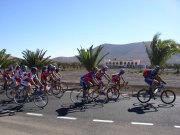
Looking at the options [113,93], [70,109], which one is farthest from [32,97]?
[113,93]

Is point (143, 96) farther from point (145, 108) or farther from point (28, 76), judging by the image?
point (28, 76)

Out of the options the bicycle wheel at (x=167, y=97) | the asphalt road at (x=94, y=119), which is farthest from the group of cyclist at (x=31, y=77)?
the bicycle wheel at (x=167, y=97)

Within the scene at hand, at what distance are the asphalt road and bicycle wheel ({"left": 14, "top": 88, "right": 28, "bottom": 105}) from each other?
363 mm

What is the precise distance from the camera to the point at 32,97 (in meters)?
15.1

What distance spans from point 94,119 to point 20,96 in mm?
5063

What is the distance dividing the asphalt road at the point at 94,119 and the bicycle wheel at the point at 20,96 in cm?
36

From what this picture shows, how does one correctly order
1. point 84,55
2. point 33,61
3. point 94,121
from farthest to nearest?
point 33,61
point 84,55
point 94,121

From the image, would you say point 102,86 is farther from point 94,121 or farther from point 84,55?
point 84,55

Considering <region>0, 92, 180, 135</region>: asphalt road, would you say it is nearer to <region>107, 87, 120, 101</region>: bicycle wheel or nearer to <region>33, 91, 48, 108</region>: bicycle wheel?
<region>33, 91, 48, 108</region>: bicycle wheel

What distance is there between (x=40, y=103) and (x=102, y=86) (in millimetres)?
3230

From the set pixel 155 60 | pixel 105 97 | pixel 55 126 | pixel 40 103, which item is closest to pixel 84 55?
pixel 155 60

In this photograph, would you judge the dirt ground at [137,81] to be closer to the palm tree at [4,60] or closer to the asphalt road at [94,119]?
the palm tree at [4,60]

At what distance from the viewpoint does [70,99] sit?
16578mm

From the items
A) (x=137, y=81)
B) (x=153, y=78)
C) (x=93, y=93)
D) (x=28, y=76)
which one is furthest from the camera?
(x=137, y=81)
